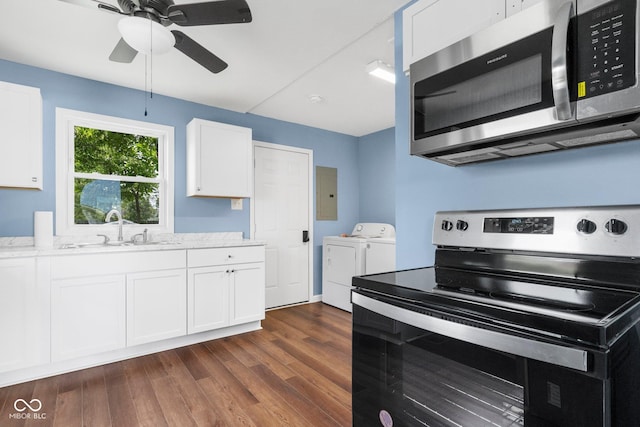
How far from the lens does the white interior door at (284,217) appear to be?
404cm

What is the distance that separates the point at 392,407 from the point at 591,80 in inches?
43.1

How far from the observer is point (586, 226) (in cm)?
105

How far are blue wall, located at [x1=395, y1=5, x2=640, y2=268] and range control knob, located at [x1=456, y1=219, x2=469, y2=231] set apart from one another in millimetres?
103

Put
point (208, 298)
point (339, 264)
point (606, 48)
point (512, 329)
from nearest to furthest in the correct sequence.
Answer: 1. point (512, 329)
2. point (606, 48)
3. point (208, 298)
4. point (339, 264)

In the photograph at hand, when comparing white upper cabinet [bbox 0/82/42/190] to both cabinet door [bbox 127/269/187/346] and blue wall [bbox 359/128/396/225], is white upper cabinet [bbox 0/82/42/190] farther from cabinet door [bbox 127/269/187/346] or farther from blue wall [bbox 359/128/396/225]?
blue wall [bbox 359/128/396/225]

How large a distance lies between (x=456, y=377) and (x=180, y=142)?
3355 millimetres

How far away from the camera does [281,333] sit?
10.5 ft

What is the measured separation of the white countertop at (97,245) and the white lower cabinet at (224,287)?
107mm

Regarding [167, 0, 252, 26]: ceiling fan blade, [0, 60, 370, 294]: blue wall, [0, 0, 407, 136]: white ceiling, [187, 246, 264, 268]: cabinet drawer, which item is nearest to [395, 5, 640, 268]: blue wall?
[0, 0, 407, 136]: white ceiling

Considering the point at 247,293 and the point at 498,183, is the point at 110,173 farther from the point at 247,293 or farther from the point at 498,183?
the point at 498,183

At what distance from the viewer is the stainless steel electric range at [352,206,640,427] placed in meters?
0.64

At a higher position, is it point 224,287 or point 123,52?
point 123,52

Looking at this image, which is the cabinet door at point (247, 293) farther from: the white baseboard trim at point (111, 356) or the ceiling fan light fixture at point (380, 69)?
the ceiling fan light fixture at point (380, 69)

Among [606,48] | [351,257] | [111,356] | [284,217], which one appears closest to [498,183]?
[606,48]
